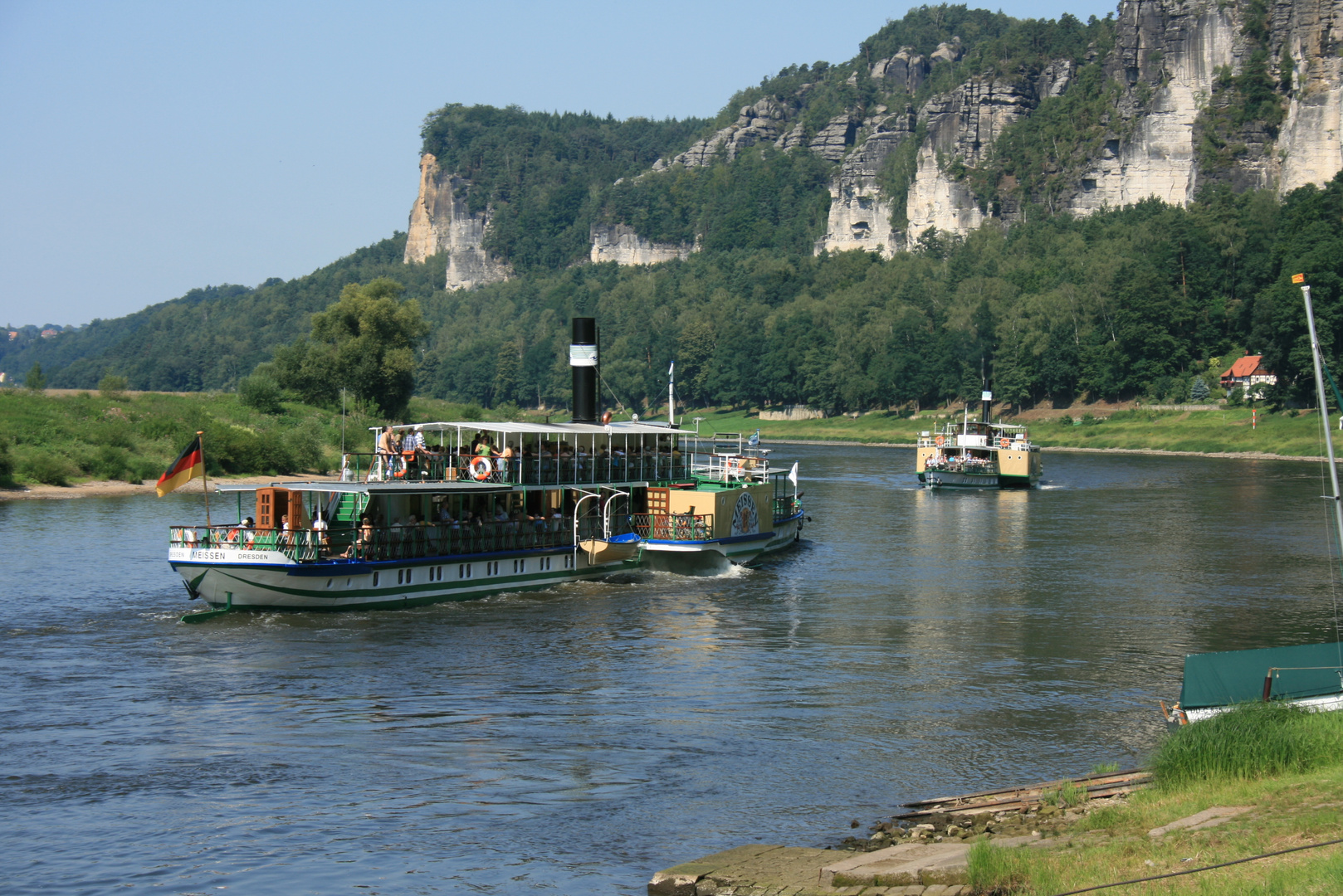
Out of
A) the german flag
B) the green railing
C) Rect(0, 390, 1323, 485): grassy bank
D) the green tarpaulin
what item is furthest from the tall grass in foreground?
Rect(0, 390, 1323, 485): grassy bank

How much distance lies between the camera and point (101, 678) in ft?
101

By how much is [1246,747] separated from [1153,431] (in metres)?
121

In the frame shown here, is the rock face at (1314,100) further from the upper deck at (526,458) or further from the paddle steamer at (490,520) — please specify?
the upper deck at (526,458)

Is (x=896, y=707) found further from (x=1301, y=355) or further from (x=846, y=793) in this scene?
(x=1301, y=355)

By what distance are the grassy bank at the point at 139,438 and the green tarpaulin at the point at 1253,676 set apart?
6858cm

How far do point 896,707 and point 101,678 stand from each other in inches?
751

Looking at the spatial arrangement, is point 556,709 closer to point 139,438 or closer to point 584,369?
point 584,369

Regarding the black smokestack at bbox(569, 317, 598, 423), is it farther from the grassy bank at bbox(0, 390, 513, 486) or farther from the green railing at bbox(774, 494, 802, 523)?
the grassy bank at bbox(0, 390, 513, 486)

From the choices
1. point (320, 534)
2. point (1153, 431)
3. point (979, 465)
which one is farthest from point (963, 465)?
point (320, 534)

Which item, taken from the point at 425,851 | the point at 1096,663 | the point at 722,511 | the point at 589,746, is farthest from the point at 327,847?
the point at 722,511

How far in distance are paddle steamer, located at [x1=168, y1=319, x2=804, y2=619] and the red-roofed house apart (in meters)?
90.0

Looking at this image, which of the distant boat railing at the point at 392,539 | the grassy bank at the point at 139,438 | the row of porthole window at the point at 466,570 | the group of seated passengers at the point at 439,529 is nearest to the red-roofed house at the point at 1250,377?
the grassy bank at the point at 139,438

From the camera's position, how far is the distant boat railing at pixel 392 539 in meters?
37.4

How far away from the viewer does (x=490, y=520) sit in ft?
143
